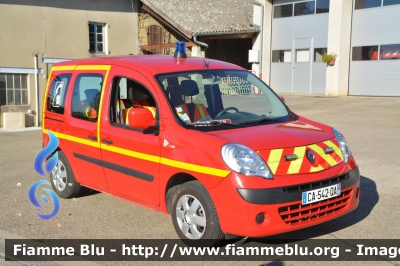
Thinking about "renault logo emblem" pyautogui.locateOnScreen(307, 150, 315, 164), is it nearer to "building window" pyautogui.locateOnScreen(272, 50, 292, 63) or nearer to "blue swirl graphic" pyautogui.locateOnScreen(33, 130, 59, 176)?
"blue swirl graphic" pyautogui.locateOnScreen(33, 130, 59, 176)

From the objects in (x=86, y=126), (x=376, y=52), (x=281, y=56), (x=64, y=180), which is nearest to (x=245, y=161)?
(x=86, y=126)

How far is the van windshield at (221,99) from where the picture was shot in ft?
16.9

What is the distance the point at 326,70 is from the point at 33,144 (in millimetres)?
15336

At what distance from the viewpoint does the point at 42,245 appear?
197 inches

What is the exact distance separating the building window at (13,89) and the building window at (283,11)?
1364cm

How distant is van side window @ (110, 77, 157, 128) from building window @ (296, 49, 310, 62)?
20.1 metres

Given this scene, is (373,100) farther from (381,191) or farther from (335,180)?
(335,180)

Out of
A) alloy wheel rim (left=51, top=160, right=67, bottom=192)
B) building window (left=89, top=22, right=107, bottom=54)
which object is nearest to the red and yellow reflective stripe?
alloy wheel rim (left=51, top=160, right=67, bottom=192)

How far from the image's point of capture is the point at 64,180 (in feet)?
22.0

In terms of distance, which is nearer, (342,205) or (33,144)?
(342,205)

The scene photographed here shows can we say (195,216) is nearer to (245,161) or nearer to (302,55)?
(245,161)

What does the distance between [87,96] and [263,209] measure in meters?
2.95

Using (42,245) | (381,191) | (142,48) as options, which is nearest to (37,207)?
(42,245)

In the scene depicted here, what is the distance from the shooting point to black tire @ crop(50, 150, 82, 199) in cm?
654
